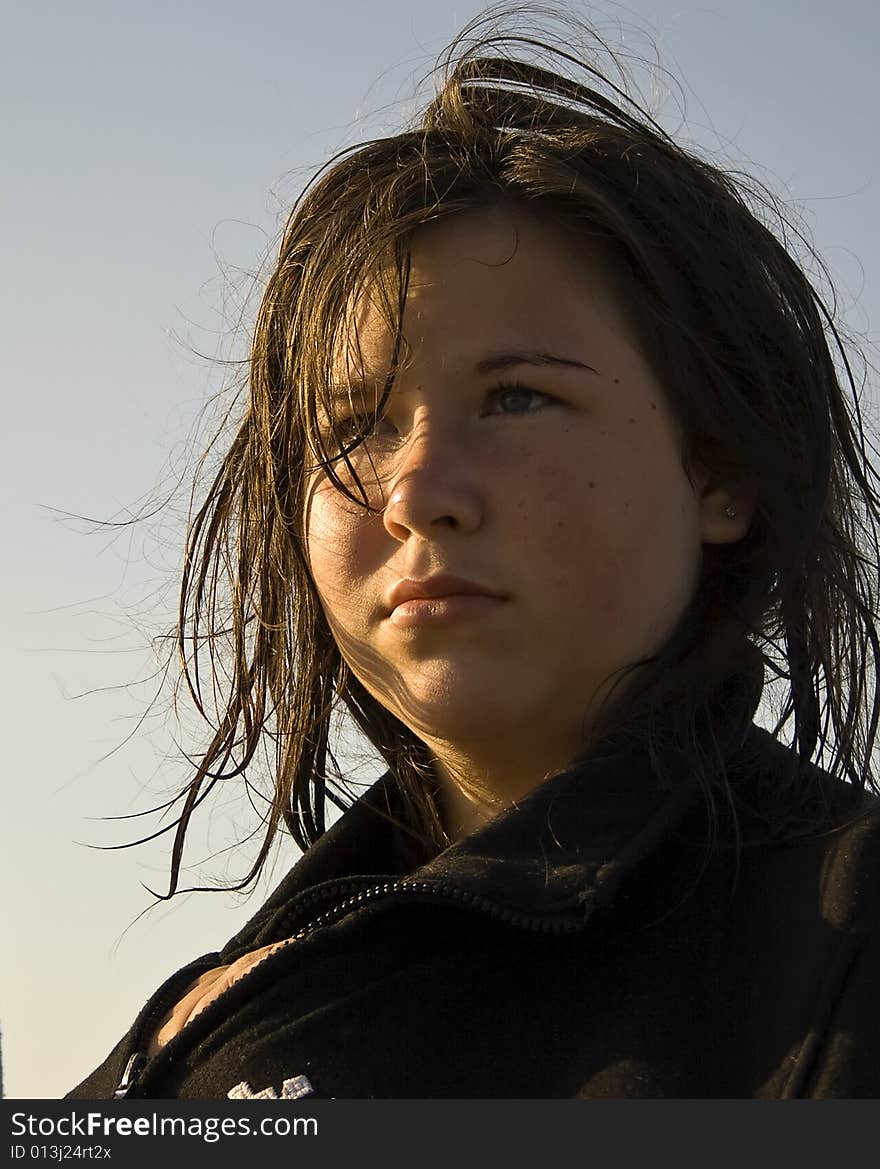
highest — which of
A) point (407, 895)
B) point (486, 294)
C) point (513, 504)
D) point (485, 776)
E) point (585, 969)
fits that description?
point (486, 294)

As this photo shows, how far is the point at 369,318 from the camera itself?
8.11 feet

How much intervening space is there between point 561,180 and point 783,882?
1.11 m

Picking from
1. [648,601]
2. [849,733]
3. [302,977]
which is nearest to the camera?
[302,977]

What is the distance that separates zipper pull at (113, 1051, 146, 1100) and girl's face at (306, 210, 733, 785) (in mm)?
627

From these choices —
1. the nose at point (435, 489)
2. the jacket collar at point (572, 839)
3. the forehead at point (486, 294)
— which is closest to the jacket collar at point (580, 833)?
the jacket collar at point (572, 839)

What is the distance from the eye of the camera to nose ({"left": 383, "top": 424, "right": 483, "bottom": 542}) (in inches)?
88.6

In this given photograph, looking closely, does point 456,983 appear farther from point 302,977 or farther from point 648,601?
point 648,601


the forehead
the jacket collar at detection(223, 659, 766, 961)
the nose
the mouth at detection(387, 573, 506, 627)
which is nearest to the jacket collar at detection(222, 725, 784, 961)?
the jacket collar at detection(223, 659, 766, 961)

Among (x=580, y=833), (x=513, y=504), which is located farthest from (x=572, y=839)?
(x=513, y=504)

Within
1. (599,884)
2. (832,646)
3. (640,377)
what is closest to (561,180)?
(640,377)

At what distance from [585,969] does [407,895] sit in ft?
0.80

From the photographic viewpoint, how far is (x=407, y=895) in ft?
6.94

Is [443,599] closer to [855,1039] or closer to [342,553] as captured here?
[342,553]

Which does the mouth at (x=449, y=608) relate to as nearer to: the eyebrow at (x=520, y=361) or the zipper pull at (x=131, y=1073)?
the eyebrow at (x=520, y=361)
